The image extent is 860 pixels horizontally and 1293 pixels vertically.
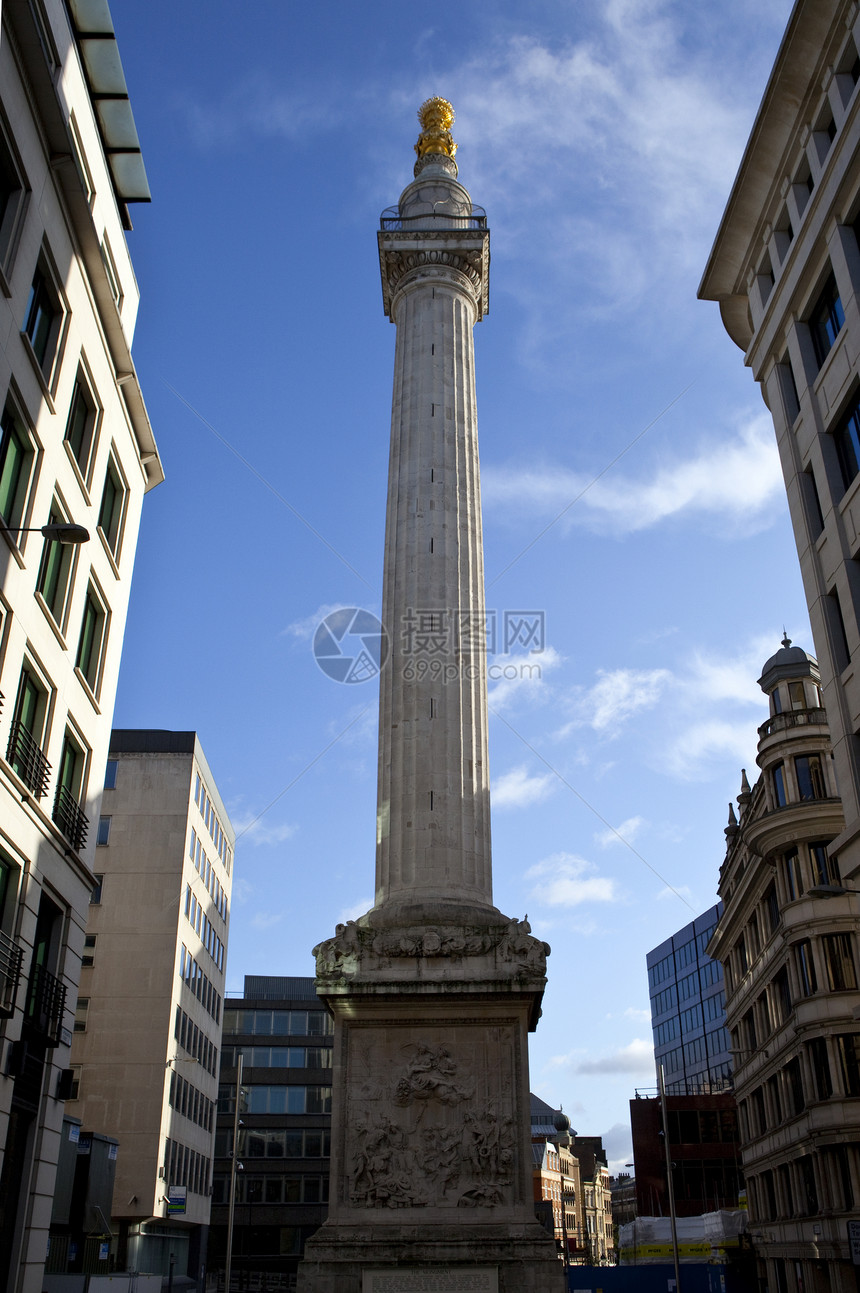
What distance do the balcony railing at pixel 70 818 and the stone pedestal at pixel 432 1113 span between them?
650 centimetres

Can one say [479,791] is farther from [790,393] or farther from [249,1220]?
[249,1220]

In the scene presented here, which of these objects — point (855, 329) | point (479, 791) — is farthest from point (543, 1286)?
point (855, 329)

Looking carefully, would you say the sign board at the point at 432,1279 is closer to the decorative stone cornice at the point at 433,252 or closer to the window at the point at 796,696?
the decorative stone cornice at the point at 433,252

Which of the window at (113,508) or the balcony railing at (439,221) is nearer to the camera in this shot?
the window at (113,508)

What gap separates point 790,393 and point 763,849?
25.2 meters

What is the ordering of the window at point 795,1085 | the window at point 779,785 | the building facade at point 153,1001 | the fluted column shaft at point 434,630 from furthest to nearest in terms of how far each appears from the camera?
the building facade at point 153,1001 < the window at point 779,785 < the window at point 795,1085 < the fluted column shaft at point 434,630

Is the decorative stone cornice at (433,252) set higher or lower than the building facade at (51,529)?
higher

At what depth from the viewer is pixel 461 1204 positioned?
951 inches

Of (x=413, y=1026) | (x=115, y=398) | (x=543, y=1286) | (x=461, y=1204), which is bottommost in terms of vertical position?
(x=543, y=1286)

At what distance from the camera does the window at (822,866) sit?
→ 43.8 meters

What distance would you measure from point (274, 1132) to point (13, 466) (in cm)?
7237

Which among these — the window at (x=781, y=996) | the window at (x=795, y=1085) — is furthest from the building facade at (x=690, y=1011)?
the window at (x=795, y=1085)

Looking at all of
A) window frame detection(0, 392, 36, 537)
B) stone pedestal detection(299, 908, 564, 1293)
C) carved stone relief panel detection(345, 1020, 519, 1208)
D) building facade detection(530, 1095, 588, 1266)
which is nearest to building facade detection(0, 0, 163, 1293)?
window frame detection(0, 392, 36, 537)

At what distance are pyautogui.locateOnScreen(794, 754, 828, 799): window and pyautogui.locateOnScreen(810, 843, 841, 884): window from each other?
216cm
